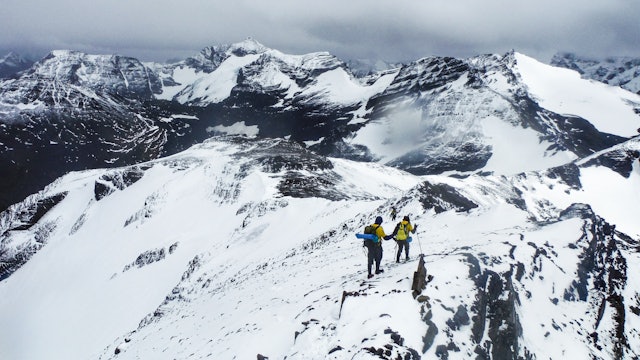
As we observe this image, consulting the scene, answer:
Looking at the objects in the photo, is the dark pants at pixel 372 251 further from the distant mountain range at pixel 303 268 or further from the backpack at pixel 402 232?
the backpack at pixel 402 232

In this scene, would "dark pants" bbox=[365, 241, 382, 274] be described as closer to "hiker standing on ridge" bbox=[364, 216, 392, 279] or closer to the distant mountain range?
"hiker standing on ridge" bbox=[364, 216, 392, 279]

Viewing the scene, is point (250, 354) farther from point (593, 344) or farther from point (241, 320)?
point (593, 344)

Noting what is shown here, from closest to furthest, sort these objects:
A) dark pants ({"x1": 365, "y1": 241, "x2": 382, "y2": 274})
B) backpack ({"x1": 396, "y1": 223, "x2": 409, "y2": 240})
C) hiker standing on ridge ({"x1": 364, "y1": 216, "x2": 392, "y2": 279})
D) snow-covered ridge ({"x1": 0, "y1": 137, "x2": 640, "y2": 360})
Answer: snow-covered ridge ({"x1": 0, "y1": 137, "x2": 640, "y2": 360}) < hiker standing on ridge ({"x1": 364, "y1": 216, "x2": 392, "y2": 279}) < dark pants ({"x1": 365, "y1": 241, "x2": 382, "y2": 274}) < backpack ({"x1": 396, "y1": 223, "x2": 409, "y2": 240})

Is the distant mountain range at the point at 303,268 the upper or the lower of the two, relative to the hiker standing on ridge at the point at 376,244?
lower

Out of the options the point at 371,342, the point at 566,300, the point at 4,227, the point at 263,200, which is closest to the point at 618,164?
the point at 263,200

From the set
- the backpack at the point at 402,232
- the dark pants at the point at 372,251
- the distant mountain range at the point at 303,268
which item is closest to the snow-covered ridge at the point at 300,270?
the distant mountain range at the point at 303,268

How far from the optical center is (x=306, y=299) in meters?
22.5

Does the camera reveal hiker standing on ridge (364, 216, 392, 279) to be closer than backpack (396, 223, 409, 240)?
Yes

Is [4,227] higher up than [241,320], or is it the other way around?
[241,320]

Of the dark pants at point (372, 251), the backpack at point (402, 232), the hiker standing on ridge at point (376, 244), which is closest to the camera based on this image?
the hiker standing on ridge at point (376, 244)

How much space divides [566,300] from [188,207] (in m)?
84.8

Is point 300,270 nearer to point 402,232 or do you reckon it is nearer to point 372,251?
point 402,232

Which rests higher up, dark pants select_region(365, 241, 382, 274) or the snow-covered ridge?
dark pants select_region(365, 241, 382, 274)

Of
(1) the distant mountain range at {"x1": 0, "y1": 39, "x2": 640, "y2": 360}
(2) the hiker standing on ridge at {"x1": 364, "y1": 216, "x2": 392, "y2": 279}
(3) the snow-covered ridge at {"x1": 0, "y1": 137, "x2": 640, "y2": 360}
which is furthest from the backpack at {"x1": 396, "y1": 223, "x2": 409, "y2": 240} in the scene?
(2) the hiker standing on ridge at {"x1": 364, "y1": 216, "x2": 392, "y2": 279}
